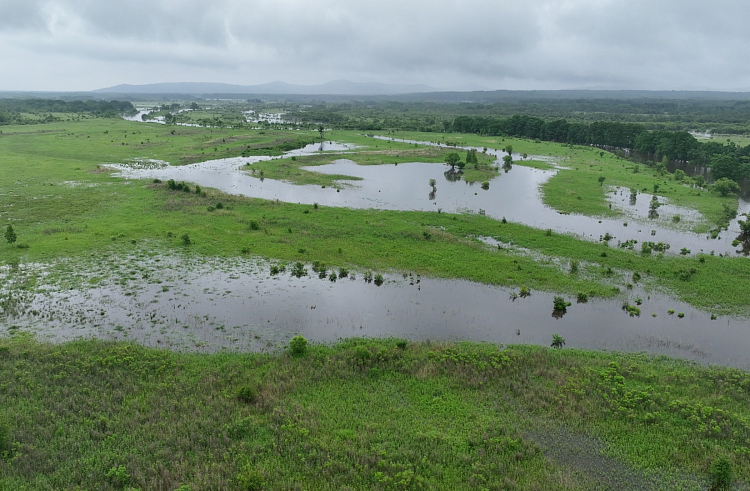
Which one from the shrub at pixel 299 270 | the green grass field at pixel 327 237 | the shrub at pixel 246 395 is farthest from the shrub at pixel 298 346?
the green grass field at pixel 327 237

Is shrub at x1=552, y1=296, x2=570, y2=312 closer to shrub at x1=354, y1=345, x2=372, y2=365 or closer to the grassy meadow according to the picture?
the grassy meadow

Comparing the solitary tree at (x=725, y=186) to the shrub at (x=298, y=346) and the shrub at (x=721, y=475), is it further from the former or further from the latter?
the shrub at (x=298, y=346)

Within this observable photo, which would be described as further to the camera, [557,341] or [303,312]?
[303,312]

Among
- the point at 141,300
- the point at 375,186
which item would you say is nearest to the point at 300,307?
the point at 141,300

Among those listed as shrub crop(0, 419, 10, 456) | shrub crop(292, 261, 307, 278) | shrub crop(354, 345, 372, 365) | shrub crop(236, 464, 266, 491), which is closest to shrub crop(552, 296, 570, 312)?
shrub crop(354, 345, 372, 365)

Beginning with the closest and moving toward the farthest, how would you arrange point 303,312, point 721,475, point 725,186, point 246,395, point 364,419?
point 721,475 < point 364,419 < point 246,395 < point 303,312 < point 725,186

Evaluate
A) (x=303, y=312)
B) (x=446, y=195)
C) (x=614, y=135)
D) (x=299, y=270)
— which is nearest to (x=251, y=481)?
(x=303, y=312)

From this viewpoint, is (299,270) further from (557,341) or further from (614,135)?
(614,135)

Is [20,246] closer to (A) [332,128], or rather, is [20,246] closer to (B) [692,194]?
(B) [692,194]
